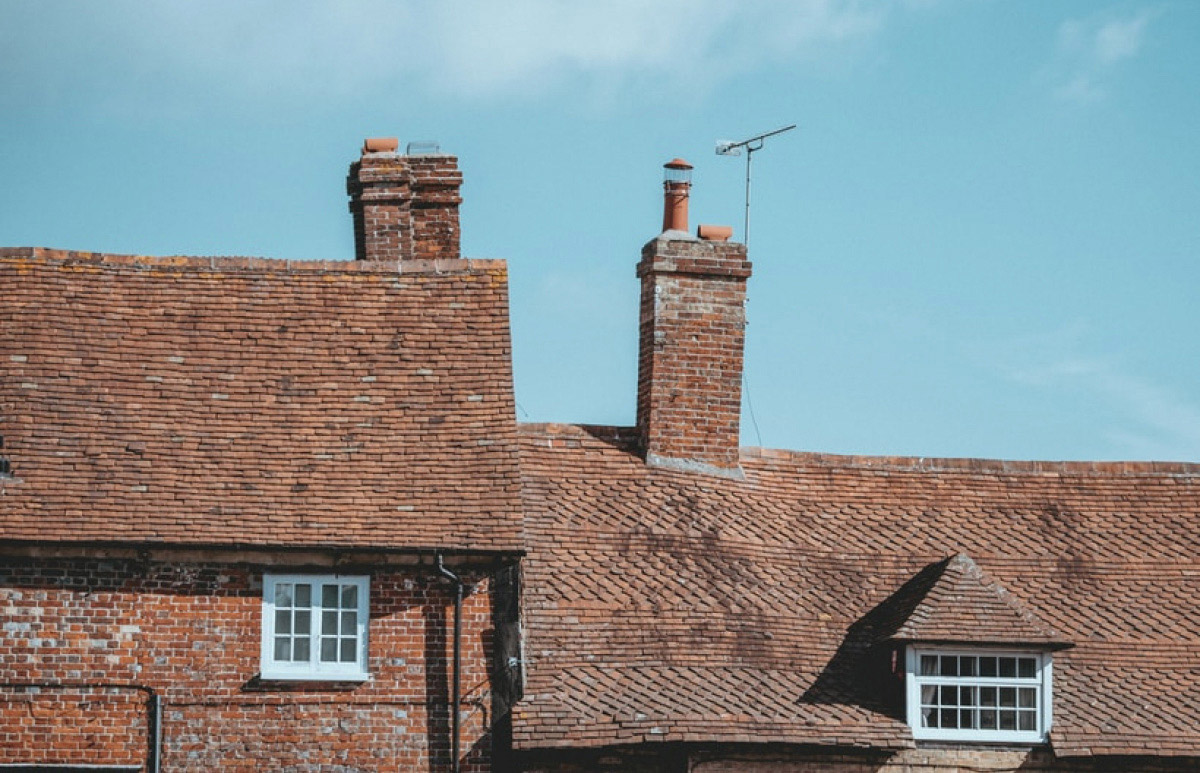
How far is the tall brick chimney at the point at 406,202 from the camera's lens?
93.4ft

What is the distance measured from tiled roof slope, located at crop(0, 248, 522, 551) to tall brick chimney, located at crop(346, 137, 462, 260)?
0.97 metres

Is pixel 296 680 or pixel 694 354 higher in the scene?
pixel 694 354

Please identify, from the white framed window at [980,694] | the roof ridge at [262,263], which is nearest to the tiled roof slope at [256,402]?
the roof ridge at [262,263]

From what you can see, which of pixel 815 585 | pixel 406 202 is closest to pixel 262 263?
pixel 406 202

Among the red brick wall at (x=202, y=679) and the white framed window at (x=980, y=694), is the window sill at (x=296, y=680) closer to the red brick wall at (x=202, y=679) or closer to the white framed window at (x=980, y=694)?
the red brick wall at (x=202, y=679)

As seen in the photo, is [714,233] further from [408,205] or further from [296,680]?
[296,680]

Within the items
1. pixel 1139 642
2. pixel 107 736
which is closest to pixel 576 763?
pixel 107 736

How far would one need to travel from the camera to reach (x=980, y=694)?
82.3ft

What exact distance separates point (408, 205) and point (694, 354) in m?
4.25

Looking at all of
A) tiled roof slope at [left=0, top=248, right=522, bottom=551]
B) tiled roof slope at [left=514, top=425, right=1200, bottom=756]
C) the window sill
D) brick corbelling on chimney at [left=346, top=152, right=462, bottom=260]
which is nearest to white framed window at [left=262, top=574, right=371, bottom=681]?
the window sill

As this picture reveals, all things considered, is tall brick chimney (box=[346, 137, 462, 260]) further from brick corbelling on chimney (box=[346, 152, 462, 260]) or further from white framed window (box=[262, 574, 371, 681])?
white framed window (box=[262, 574, 371, 681])

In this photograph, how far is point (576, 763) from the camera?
2389cm

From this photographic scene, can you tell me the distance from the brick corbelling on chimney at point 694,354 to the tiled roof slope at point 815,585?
1.55ft

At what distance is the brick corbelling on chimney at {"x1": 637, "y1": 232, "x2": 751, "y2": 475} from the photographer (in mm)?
28250
